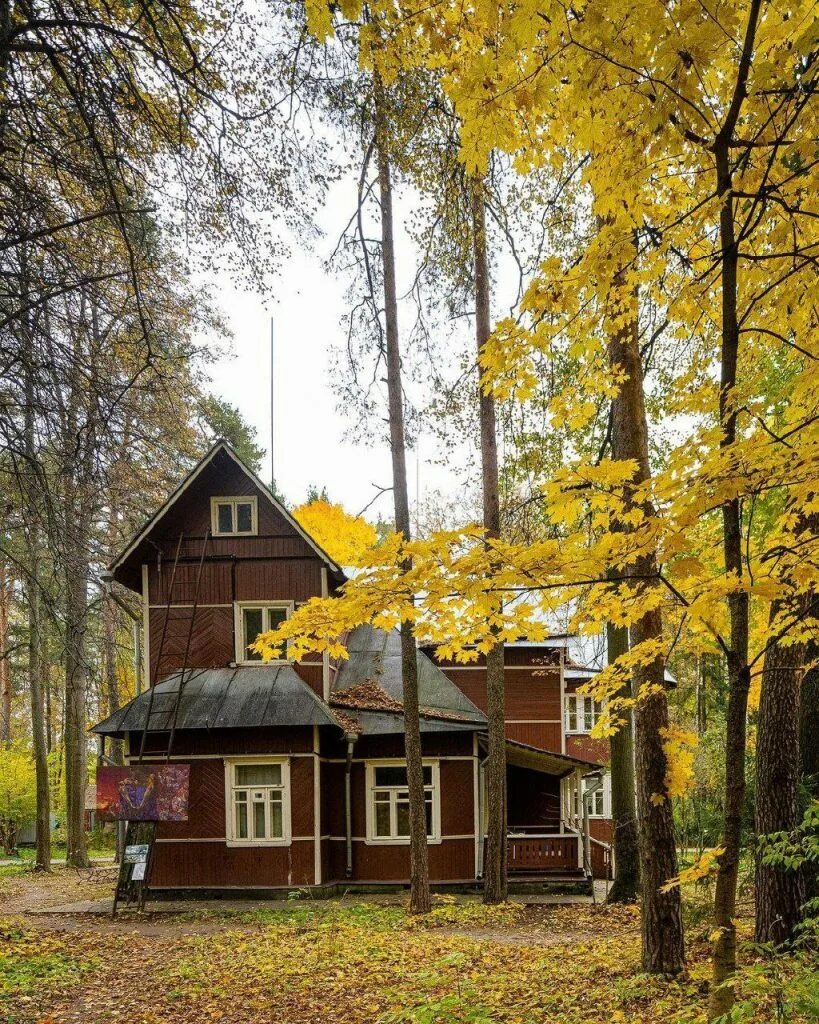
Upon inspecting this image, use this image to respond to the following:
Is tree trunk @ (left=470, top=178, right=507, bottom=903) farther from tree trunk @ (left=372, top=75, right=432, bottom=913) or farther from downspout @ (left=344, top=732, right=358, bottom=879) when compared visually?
downspout @ (left=344, top=732, right=358, bottom=879)

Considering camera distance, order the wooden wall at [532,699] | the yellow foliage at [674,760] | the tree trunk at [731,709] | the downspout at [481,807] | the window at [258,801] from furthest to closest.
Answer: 1. the wooden wall at [532,699]
2. the downspout at [481,807]
3. the window at [258,801]
4. the yellow foliage at [674,760]
5. the tree trunk at [731,709]

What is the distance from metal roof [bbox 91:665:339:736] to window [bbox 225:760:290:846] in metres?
1.11

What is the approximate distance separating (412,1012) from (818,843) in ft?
10.2

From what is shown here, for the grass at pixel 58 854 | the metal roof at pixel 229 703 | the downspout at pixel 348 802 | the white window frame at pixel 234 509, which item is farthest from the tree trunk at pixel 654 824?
the grass at pixel 58 854

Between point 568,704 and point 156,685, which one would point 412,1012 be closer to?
point 156,685

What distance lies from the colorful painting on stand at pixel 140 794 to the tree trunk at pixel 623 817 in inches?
300

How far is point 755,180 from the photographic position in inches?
144

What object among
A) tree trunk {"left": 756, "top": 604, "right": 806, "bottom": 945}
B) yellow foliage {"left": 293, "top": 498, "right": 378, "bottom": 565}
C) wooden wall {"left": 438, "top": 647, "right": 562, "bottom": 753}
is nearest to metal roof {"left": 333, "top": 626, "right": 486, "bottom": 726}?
wooden wall {"left": 438, "top": 647, "right": 562, "bottom": 753}

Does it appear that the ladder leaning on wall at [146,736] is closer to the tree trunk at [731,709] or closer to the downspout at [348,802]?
the downspout at [348,802]

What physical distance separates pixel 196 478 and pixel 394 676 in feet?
20.6

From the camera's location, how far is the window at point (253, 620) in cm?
1570

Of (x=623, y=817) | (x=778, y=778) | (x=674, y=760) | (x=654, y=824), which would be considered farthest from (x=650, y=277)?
(x=623, y=817)

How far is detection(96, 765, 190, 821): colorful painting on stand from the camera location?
13141mm

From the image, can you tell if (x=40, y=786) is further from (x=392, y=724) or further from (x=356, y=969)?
(x=356, y=969)
